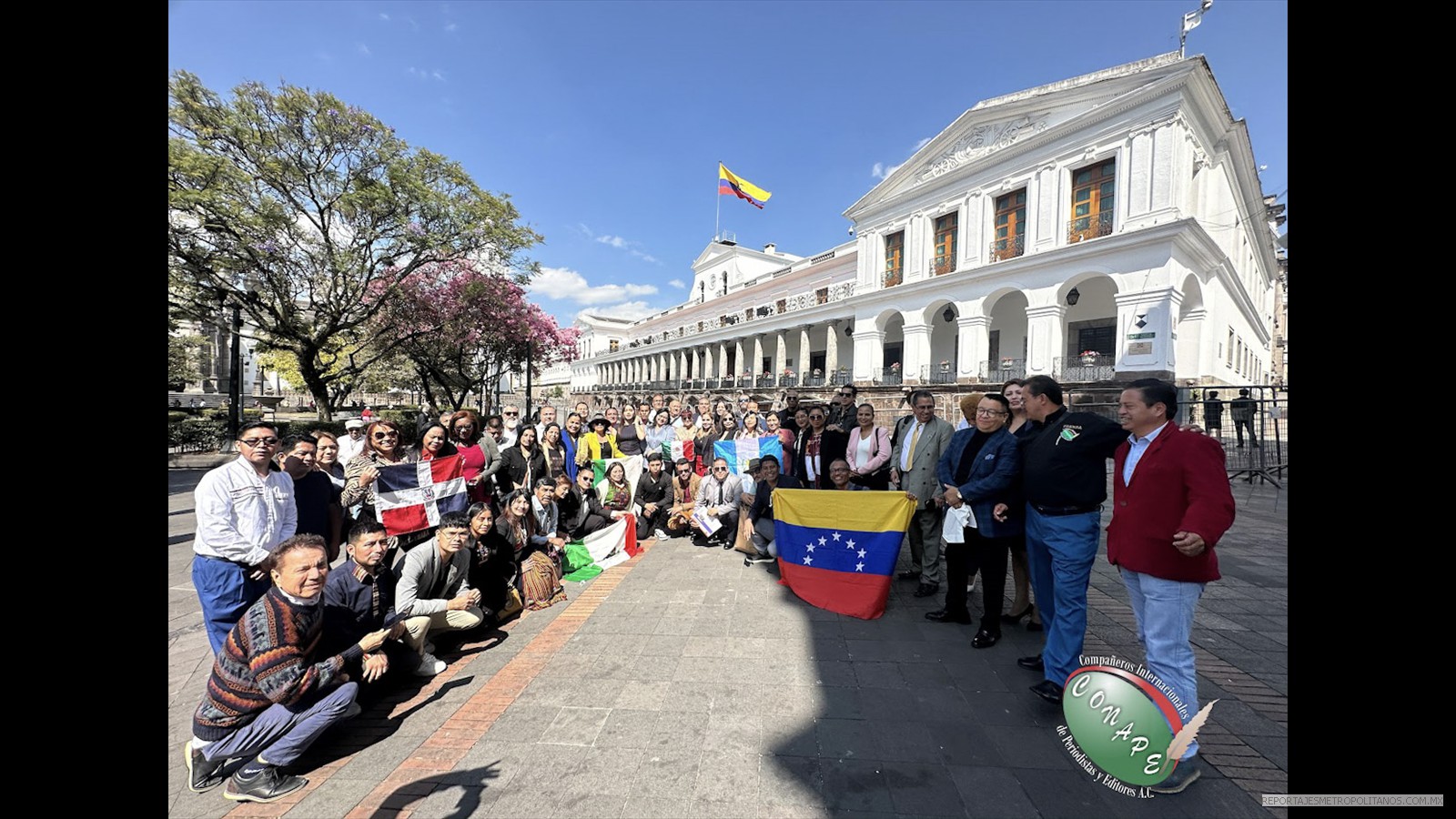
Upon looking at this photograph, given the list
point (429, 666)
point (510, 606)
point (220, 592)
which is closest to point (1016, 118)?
point (510, 606)

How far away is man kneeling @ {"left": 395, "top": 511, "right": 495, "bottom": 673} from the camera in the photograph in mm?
3301

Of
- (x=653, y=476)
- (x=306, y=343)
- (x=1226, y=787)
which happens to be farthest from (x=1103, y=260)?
(x=306, y=343)

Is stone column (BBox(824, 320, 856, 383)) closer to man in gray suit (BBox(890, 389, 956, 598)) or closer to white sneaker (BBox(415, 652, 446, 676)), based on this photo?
man in gray suit (BBox(890, 389, 956, 598))

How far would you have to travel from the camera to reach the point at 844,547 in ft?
14.5

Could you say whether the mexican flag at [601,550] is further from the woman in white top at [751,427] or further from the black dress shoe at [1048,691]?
the black dress shoe at [1048,691]

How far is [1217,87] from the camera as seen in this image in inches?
646

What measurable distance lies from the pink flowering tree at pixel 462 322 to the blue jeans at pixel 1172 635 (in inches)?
776

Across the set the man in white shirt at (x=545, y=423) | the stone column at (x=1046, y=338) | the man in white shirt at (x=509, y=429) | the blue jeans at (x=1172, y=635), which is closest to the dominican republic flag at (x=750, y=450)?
the man in white shirt at (x=545, y=423)

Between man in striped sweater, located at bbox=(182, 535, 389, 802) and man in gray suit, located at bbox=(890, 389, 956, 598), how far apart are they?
14.8ft

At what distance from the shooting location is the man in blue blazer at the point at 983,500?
347 cm

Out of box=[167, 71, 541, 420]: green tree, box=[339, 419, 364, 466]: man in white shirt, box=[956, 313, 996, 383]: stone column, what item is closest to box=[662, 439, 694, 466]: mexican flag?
box=[339, 419, 364, 466]: man in white shirt

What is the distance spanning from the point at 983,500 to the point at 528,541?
4285 millimetres
